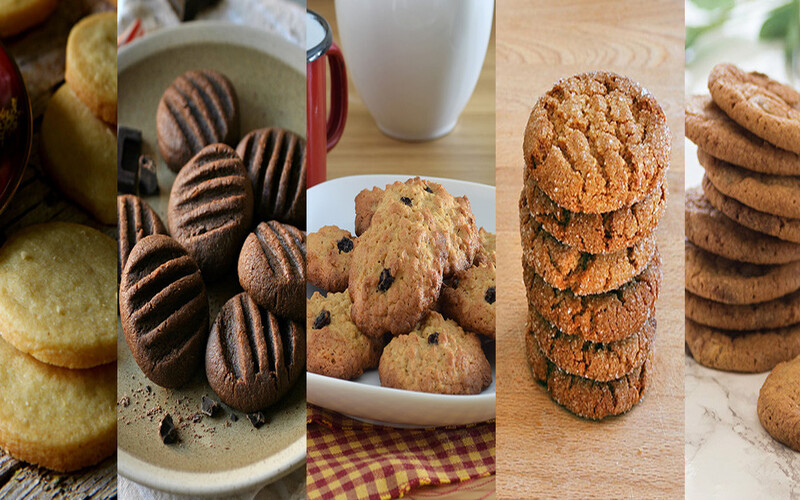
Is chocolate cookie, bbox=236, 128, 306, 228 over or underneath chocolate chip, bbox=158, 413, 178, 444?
over

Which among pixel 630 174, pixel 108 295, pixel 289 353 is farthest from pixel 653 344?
pixel 108 295

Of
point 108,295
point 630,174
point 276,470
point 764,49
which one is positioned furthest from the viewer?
point 764,49

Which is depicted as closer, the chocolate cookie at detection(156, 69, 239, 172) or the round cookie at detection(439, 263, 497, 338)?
the round cookie at detection(439, 263, 497, 338)

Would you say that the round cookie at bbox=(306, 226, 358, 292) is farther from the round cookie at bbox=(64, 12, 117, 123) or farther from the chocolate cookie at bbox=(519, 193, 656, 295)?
the round cookie at bbox=(64, 12, 117, 123)

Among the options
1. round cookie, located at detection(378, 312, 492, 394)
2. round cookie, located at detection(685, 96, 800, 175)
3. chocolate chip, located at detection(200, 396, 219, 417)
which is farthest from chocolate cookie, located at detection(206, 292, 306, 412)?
round cookie, located at detection(685, 96, 800, 175)

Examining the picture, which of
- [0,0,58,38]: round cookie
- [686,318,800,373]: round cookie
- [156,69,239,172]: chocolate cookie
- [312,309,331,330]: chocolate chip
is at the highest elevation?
[0,0,58,38]: round cookie

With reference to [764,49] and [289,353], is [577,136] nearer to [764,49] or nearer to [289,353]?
[289,353]

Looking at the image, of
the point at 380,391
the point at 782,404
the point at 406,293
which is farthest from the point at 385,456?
the point at 782,404
